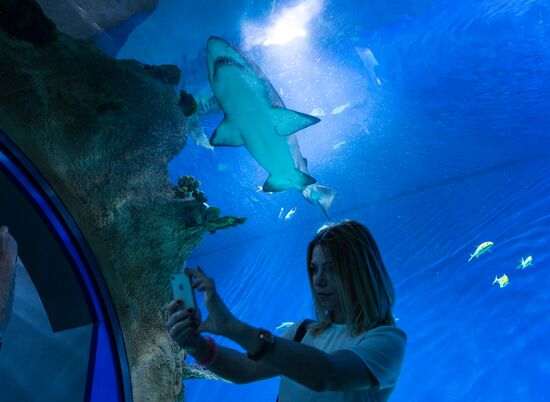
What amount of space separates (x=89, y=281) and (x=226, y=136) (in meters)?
3.30

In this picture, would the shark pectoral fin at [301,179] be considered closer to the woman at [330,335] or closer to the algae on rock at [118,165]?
the algae on rock at [118,165]

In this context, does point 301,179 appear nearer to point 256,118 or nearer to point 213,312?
point 256,118

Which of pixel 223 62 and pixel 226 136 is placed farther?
pixel 226 136

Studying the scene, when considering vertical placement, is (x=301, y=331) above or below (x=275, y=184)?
below

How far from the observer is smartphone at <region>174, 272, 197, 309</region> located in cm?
82

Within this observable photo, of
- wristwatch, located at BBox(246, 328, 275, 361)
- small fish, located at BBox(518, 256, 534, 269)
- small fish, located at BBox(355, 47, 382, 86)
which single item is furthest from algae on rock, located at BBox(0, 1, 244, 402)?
small fish, located at BBox(518, 256, 534, 269)

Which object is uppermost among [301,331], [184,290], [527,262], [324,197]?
[527,262]

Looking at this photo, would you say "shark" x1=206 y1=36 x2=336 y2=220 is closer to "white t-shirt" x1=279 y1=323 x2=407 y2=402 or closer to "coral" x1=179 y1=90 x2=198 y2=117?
"coral" x1=179 y1=90 x2=198 y2=117

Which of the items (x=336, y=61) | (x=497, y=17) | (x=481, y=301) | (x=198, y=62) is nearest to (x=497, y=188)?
(x=481, y=301)

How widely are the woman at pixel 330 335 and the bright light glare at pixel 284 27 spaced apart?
513 cm

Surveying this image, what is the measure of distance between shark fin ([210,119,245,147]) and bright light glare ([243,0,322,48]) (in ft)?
5.55

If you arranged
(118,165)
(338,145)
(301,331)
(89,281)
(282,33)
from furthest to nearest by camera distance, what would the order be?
1. (338,145)
2. (282,33)
3. (118,165)
4. (89,281)
5. (301,331)

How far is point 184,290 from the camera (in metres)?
0.83

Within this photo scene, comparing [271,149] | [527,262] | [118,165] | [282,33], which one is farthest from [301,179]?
[527,262]
